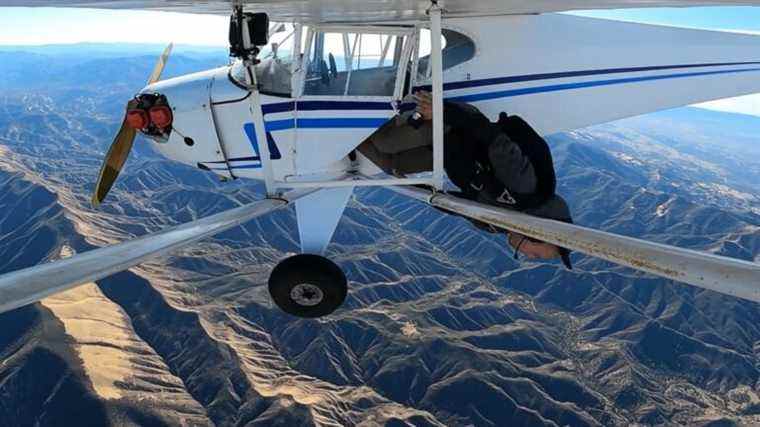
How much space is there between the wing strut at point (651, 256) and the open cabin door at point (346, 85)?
210cm

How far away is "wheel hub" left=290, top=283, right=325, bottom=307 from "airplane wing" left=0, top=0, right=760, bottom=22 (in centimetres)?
286

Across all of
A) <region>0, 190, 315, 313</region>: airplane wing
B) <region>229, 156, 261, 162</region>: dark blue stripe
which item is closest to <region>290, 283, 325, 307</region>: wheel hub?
<region>0, 190, 315, 313</region>: airplane wing

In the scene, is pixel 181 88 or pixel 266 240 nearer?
pixel 181 88

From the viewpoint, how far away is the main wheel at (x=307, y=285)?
6.10 m

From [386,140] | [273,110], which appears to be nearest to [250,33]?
[273,110]

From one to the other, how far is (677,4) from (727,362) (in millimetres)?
153177

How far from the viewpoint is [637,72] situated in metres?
6.66

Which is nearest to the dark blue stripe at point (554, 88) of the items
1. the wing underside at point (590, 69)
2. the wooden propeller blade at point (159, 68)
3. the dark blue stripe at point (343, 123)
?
the wing underside at point (590, 69)

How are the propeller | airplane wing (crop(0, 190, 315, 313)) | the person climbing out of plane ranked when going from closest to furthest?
airplane wing (crop(0, 190, 315, 313))
the person climbing out of plane
the propeller

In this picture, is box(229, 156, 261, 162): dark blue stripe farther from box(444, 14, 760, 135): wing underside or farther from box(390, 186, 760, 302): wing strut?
box(390, 186, 760, 302): wing strut

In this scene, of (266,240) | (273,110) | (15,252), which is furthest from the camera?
(266,240)

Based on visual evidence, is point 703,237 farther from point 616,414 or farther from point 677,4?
point 677,4

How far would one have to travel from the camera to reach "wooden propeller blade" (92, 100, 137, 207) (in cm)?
667

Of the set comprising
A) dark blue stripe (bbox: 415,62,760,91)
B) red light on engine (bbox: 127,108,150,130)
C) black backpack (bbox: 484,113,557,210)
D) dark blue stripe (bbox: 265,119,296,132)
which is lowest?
black backpack (bbox: 484,113,557,210)
